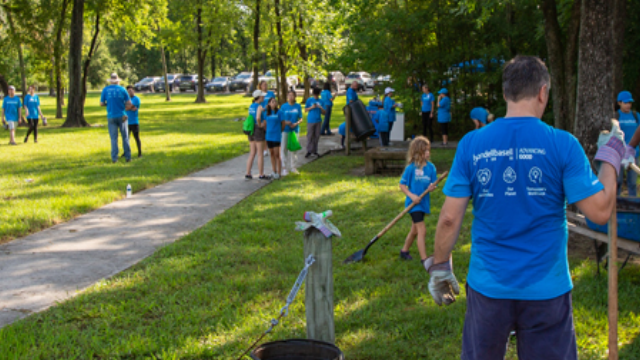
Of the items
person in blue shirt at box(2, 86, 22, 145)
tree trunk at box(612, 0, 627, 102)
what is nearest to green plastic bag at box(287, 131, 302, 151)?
tree trunk at box(612, 0, 627, 102)

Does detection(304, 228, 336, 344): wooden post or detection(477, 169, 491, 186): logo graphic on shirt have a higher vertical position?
detection(477, 169, 491, 186): logo graphic on shirt

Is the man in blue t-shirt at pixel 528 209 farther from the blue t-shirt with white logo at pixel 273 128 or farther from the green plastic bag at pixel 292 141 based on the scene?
the green plastic bag at pixel 292 141

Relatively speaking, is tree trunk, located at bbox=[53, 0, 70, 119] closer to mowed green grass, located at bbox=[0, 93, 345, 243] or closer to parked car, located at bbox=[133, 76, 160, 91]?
mowed green grass, located at bbox=[0, 93, 345, 243]

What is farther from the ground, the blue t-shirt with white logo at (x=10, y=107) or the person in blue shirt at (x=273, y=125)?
the blue t-shirt with white logo at (x=10, y=107)

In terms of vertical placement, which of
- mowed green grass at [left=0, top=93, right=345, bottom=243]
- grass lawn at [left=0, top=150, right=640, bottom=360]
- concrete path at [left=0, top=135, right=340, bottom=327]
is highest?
mowed green grass at [left=0, top=93, right=345, bottom=243]

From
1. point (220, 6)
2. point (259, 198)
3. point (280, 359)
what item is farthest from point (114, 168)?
point (220, 6)

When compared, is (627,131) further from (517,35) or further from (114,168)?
(114,168)

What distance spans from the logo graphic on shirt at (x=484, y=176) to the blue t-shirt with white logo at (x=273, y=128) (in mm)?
9062

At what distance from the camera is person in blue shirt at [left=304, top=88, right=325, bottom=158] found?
581 inches

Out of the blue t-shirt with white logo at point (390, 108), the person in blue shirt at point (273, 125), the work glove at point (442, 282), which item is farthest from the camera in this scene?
the blue t-shirt with white logo at point (390, 108)

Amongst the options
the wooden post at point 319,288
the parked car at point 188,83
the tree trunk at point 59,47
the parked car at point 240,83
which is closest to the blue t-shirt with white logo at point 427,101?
the wooden post at point 319,288

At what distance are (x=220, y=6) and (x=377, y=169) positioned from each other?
19256 millimetres

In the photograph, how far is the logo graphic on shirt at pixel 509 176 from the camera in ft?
8.26

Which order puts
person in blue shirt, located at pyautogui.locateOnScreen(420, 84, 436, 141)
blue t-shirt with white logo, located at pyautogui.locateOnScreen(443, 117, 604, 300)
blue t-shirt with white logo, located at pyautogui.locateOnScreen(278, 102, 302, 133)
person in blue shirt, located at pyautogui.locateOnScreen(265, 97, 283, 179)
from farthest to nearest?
person in blue shirt, located at pyautogui.locateOnScreen(420, 84, 436, 141)
blue t-shirt with white logo, located at pyautogui.locateOnScreen(278, 102, 302, 133)
person in blue shirt, located at pyautogui.locateOnScreen(265, 97, 283, 179)
blue t-shirt with white logo, located at pyautogui.locateOnScreen(443, 117, 604, 300)
